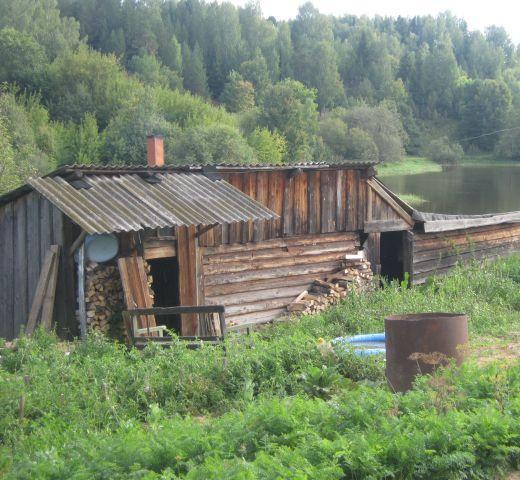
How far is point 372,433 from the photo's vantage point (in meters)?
4.96

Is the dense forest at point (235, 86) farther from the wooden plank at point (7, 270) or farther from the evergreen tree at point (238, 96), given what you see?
the wooden plank at point (7, 270)

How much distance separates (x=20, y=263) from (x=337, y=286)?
6.72m

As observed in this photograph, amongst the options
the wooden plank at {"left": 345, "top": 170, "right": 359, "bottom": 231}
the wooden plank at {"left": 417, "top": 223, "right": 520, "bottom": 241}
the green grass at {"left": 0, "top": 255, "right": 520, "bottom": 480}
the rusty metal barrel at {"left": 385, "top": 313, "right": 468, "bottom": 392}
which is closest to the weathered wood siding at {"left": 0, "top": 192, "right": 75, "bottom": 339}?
the green grass at {"left": 0, "top": 255, "right": 520, "bottom": 480}

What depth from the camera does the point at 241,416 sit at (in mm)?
5734

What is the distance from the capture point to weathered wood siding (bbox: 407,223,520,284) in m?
19.1

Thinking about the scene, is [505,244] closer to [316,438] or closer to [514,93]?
[316,438]

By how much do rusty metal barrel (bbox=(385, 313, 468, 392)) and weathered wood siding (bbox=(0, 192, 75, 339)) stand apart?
6.85m

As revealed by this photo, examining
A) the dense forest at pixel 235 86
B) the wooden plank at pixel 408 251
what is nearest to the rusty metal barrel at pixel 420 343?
the wooden plank at pixel 408 251

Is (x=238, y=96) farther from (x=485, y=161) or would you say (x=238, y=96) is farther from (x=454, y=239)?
(x=454, y=239)

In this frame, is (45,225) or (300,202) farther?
(300,202)

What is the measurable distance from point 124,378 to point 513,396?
13.3 ft

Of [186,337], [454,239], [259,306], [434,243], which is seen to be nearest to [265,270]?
[259,306]

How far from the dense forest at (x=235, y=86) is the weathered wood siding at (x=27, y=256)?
11767 millimetres

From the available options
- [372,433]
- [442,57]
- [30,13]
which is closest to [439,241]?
[372,433]
